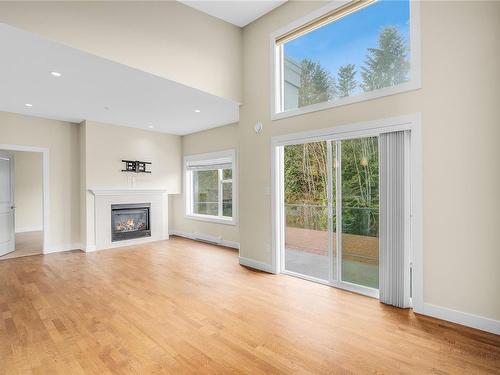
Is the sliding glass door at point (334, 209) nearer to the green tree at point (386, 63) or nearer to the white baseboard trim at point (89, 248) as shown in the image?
the green tree at point (386, 63)

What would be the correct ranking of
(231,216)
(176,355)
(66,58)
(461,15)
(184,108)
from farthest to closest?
(231,216) → (184,108) → (66,58) → (461,15) → (176,355)

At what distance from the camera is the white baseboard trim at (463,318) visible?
2.45m

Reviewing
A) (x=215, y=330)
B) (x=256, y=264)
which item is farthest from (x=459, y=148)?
(x=256, y=264)

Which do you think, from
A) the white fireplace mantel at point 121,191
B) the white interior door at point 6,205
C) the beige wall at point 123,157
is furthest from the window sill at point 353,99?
the white interior door at point 6,205

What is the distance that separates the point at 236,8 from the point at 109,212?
15.6 ft

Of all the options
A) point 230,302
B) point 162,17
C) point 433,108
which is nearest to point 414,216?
point 433,108

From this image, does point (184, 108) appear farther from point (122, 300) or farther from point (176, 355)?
point (176, 355)

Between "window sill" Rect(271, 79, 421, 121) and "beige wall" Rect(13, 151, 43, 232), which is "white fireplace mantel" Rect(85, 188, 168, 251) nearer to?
"window sill" Rect(271, 79, 421, 121)

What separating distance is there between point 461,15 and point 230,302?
12.2ft

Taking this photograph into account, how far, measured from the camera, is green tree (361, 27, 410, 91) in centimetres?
301

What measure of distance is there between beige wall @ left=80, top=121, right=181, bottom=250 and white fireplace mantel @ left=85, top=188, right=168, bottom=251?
1.6 inches

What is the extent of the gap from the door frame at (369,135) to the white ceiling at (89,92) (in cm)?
140

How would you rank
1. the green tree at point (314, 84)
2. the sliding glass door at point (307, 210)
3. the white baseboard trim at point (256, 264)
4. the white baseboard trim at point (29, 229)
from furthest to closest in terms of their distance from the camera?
the white baseboard trim at point (29, 229) → the white baseboard trim at point (256, 264) → the sliding glass door at point (307, 210) → the green tree at point (314, 84)

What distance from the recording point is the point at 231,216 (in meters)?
6.30
